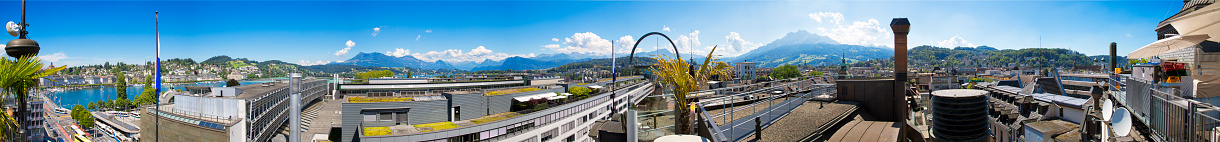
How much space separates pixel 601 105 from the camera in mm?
22500

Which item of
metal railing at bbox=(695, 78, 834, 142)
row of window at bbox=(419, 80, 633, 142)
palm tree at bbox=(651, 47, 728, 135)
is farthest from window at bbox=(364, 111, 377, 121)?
palm tree at bbox=(651, 47, 728, 135)

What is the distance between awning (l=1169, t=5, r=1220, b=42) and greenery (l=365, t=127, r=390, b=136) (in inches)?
582

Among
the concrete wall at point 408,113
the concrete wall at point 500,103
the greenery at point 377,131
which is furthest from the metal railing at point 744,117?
the concrete wall at point 500,103

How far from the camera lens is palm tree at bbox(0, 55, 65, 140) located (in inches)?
86.0

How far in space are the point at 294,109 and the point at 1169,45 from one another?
20.4 feet

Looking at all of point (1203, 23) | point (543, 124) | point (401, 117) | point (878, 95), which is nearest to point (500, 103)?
point (543, 124)

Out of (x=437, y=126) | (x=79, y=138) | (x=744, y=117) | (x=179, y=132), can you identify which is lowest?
(x=79, y=138)

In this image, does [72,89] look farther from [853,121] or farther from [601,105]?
[853,121]

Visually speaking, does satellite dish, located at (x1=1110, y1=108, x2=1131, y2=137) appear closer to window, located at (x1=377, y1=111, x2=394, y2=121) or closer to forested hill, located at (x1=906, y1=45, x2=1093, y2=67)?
window, located at (x1=377, y1=111, x2=394, y2=121)

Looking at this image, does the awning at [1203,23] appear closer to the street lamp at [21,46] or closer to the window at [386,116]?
the street lamp at [21,46]

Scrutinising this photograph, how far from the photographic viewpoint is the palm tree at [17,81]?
218cm

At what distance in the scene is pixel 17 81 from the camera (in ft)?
7.34

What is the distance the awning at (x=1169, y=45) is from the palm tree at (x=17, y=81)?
6422 mm

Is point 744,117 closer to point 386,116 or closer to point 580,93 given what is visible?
point 386,116
